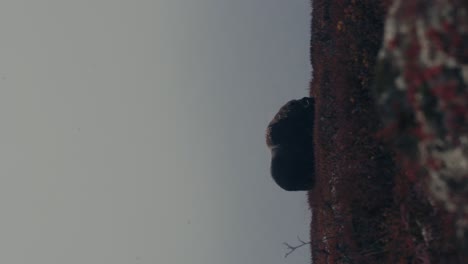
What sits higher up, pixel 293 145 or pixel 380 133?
pixel 293 145

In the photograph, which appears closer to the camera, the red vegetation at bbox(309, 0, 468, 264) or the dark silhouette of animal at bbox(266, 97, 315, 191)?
the red vegetation at bbox(309, 0, 468, 264)

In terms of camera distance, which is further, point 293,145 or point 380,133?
point 293,145

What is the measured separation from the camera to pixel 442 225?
37.5ft

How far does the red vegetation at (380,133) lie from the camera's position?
8656 millimetres

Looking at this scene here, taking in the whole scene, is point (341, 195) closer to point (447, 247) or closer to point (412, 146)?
point (447, 247)

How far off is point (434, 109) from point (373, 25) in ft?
26.3

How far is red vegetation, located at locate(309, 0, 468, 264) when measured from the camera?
8656 mm

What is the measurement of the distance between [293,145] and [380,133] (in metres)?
11.2

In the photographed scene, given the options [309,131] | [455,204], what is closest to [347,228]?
[309,131]

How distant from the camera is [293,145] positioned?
21.0 m

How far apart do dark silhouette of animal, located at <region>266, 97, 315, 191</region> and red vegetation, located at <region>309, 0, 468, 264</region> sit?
0.85 meters

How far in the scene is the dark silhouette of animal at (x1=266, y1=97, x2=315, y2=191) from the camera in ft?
68.0

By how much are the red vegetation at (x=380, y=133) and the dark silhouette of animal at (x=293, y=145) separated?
2.78ft

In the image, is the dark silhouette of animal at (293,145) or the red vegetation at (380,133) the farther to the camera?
the dark silhouette of animal at (293,145)
